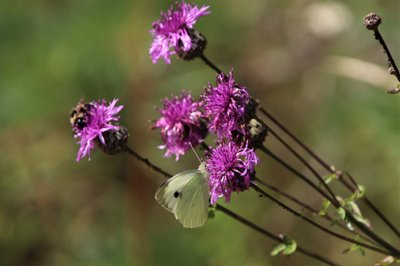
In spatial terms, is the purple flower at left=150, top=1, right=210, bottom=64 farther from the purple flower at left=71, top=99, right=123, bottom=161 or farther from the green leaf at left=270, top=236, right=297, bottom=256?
the green leaf at left=270, top=236, right=297, bottom=256

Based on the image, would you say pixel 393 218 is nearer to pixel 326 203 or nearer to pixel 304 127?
pixel 304 127

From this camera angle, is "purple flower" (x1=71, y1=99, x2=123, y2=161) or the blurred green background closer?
"purple flower" (x1=71, y1=99, x2=123, y2=161)

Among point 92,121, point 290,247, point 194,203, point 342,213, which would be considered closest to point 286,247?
point 290,247

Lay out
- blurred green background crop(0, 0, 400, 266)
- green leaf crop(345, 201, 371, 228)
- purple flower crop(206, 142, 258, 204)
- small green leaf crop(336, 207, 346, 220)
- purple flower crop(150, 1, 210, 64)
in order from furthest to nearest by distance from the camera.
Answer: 1. blurred green background crop(0, 0, 400, 266)
2. purple flower crop(150, 1, 210, 64)
3. green leaf crop(345, 201, 371, 228)
4. small green leaf crop(336, 207, 346, 220)
5. purple flower crop(206, 142, 258, 204)

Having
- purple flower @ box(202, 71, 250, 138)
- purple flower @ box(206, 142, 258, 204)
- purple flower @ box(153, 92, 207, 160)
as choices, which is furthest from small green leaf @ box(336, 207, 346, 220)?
purple flower @ box(153, 92, 207, 160)

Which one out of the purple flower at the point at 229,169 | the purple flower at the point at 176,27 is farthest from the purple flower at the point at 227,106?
the purple flower at the point at 176,27
